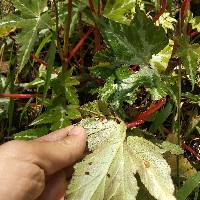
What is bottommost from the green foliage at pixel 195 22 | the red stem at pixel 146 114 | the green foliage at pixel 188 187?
the green foliage at pixel 188 187

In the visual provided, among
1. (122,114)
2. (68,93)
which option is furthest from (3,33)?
(122,114)

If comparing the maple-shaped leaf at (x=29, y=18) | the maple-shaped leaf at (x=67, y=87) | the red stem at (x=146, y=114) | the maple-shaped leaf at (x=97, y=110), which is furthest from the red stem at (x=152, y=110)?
the maple-shaped leaf at (x=29, y=18)

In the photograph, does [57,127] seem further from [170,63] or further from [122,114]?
[170,63]

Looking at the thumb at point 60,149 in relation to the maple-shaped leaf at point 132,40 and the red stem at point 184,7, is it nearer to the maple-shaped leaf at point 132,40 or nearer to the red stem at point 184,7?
the maple-shaped leaf at point 132,40

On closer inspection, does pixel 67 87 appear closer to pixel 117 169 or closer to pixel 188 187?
pixel 117 169

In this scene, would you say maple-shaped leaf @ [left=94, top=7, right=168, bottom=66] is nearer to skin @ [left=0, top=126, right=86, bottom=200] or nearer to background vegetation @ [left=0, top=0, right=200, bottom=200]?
background vegetation @ [left=0, top=0, right=200, bottom=200]

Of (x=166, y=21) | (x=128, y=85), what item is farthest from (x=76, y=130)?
(x=166, y=21)

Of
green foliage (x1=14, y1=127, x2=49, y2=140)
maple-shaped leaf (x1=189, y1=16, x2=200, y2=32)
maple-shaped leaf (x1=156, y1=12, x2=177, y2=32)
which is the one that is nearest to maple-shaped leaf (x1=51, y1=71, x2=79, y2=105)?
green foliage (x1=14, y1=127, x2=49, y2=140)
